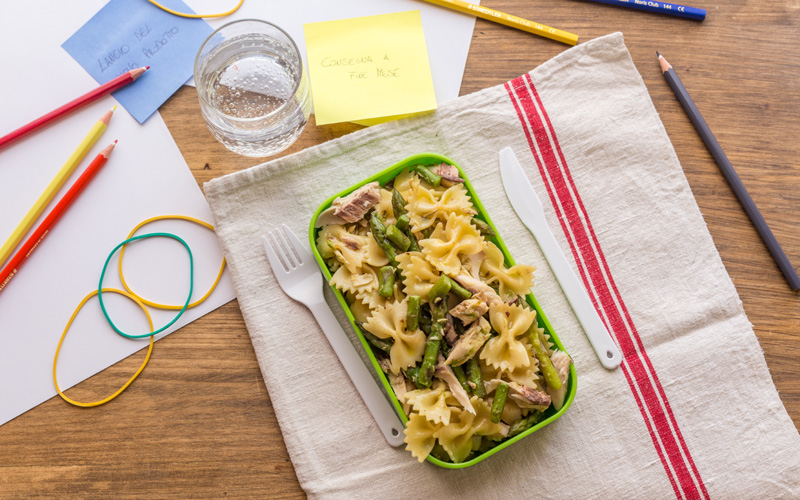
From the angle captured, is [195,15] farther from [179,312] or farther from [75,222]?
[179,312]

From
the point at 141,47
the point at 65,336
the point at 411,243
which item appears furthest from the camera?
the point at 141,47

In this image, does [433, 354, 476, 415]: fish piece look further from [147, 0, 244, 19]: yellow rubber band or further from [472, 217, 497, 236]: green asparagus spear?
[147, 0, 244, 19]: yellow rubber band

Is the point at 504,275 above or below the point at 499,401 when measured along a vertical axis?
above

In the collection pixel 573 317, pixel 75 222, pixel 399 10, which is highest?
pixel 399 10

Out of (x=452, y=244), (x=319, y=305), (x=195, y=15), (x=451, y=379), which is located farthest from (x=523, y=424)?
(x=195, y=15)

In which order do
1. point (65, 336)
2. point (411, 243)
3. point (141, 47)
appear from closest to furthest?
point (411, 243)
point (65, 336)
point (141, 47)

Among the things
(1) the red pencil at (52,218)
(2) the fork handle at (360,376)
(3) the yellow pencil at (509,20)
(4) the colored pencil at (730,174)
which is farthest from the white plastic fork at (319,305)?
(4) the colored pencil at (730,174)
